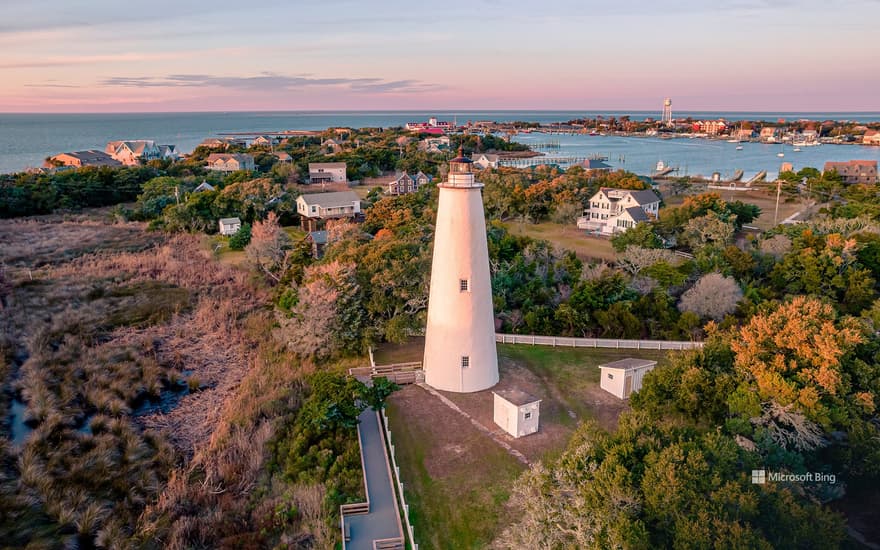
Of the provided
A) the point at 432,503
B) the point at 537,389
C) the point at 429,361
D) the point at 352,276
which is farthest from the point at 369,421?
the point at 352,276

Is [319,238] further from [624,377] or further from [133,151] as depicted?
[133,151]

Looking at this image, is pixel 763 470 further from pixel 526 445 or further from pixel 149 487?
pixel 149 487

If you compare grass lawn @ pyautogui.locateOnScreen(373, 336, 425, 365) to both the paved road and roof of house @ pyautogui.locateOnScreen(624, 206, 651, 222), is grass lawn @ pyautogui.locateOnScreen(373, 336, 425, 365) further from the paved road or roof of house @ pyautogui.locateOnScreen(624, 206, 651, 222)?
roof of house @ pyautogui.locateOnScreen(624, 206, 651, 222)

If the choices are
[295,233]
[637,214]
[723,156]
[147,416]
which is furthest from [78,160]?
[723,156]

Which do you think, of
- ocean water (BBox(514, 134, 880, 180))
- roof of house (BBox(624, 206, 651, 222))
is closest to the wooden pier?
ocean water (BBox(514, 134, 880, 180))

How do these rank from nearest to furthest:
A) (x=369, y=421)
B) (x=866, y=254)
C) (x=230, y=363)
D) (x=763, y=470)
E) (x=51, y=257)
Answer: (x=763, y=470) < (x=369, y=421) < (x=230, y=363) < (x=866, y=254) < (x=51, y=257)
